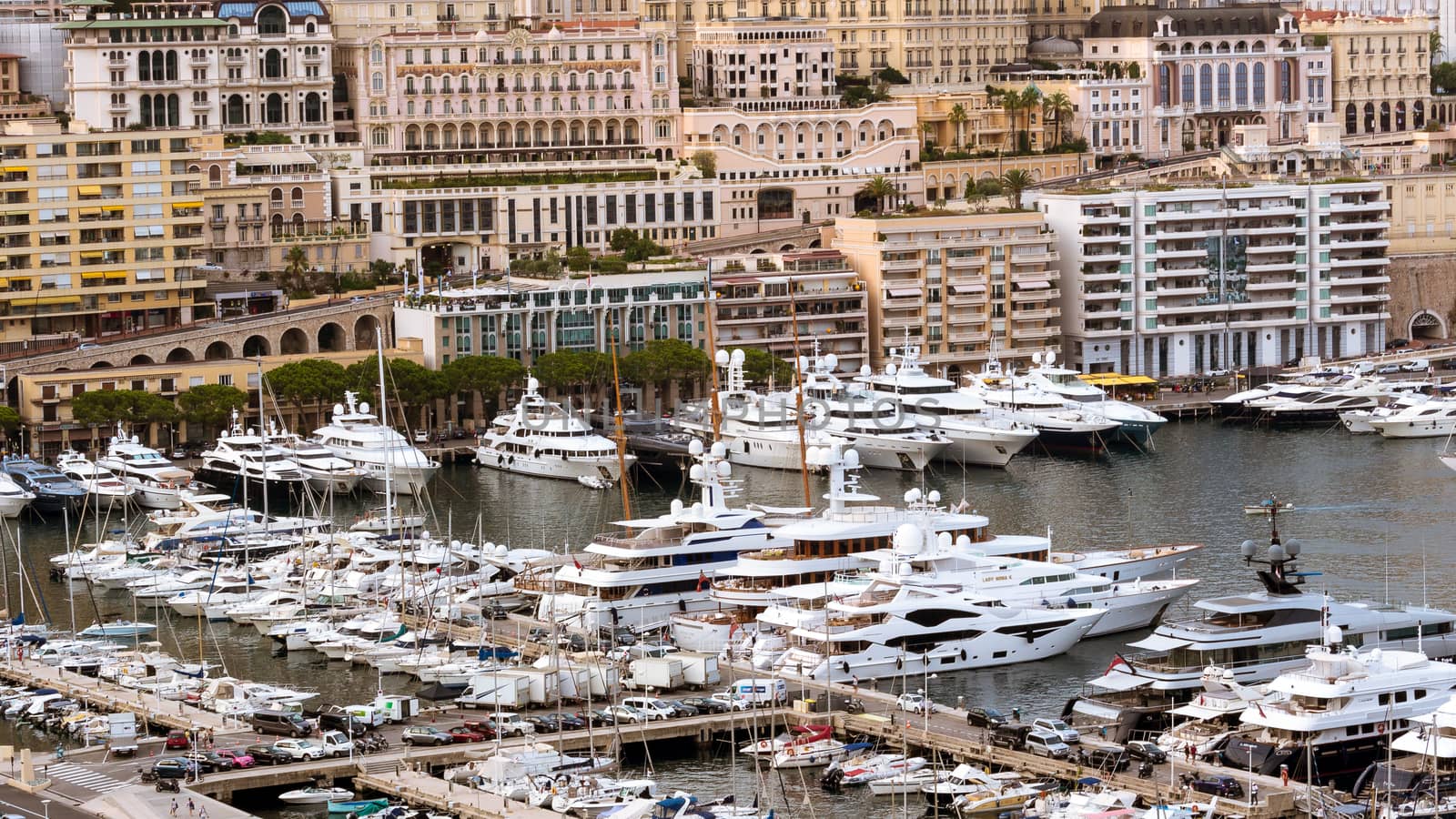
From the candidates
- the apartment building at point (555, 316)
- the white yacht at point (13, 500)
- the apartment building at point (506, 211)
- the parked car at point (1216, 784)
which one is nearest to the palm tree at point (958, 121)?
the apartment building at point (506, 211)

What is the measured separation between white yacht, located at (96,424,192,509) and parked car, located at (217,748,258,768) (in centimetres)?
3157

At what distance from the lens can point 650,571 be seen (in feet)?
221

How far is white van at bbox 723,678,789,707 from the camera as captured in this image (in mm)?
58438

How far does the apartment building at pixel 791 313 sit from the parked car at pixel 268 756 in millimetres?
53051

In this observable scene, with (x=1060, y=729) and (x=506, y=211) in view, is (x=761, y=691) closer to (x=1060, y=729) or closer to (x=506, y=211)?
(x=1060, y=729)

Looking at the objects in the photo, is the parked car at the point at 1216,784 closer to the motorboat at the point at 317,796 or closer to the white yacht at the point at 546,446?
the motorboat at the point at 317,796

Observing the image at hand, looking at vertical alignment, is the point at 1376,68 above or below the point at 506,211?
above

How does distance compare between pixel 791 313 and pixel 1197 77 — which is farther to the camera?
pixel 1197 77

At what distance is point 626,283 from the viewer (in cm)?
10644

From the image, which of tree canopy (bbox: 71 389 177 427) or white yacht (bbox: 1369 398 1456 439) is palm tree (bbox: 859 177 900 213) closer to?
white yacht (bbox: 1369 398 1456 439)

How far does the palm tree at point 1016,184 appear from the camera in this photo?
120781mm

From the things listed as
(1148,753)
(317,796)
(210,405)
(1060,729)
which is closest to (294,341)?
(210,405)

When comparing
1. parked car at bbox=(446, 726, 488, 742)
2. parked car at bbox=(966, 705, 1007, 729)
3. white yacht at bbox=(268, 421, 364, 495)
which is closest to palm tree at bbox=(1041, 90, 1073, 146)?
white yacht at bbox=(268, 421, 364, 495)

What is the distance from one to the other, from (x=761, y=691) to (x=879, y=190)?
66.9 metres
